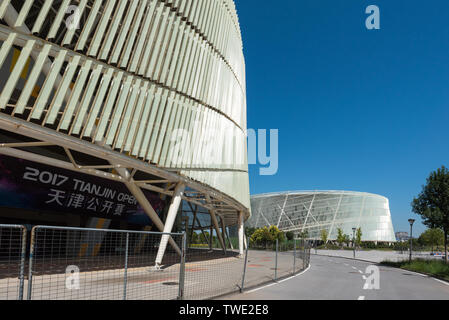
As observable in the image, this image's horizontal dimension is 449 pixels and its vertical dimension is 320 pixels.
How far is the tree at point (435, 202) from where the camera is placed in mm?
23805

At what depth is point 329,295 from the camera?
980cm

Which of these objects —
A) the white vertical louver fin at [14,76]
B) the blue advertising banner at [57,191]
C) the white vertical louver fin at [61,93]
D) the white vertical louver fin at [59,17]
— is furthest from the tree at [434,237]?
the white vertical louver fin at [14,76]

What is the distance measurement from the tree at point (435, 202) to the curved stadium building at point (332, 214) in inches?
2812

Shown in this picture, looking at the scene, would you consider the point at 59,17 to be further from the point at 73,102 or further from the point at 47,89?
the point at 73,102

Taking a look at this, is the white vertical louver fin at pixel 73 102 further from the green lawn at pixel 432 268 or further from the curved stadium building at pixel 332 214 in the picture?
the curved stadium building at pixel 332 214

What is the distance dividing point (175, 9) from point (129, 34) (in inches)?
143

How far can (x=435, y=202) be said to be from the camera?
80.9 feet

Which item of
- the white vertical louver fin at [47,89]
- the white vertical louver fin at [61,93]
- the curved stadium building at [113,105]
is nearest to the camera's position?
the white vertical louver fin at [47,89]

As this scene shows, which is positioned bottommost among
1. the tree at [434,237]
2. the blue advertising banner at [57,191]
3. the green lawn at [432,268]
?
the green lawn at [432,268]

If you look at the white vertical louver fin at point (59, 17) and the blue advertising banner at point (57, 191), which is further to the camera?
the blue advertising banner at point (57, 191)

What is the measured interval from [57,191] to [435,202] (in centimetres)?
2459

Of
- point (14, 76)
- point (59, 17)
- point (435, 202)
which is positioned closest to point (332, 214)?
point (435, 202)

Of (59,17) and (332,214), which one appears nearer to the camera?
(59,17)

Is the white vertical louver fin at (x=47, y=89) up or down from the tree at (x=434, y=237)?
down
